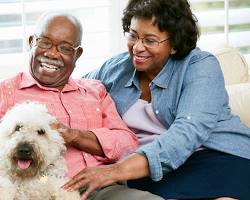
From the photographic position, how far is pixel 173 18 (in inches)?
83.4

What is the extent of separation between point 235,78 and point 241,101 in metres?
0.21

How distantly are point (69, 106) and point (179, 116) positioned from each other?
425mm

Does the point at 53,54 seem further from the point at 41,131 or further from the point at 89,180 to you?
the point at 89,180

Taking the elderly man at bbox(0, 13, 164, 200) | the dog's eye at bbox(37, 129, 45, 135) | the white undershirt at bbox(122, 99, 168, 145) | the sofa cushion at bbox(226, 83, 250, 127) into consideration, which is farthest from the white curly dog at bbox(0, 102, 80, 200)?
the sofa cushion at bbox(226, 83, 250, 127)

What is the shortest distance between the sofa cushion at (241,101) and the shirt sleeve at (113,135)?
1.93 ft

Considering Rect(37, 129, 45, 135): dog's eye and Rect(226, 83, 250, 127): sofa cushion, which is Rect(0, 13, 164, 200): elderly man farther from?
Rect(226, 83, 250, 127): sofa cushion

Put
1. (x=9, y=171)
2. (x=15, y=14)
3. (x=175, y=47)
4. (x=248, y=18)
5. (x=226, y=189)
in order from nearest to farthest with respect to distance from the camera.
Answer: (x=9, y=171), (x=226, y=189), (x=175, y=47), (x=15, y=14), (x=248, y=18)

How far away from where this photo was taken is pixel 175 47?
213 centimetres

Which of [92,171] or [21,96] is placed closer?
[92,171]

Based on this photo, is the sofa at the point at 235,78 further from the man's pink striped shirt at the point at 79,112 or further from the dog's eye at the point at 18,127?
the dog's eye at the point at 18,127

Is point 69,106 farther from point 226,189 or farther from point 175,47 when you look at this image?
point 226,189

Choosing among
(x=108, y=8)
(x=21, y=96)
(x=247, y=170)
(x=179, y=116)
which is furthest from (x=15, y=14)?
(x=247, y=170)

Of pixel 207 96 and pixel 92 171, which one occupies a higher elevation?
pixel 207 96

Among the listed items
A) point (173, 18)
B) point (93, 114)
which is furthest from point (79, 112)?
point (173, 18)
